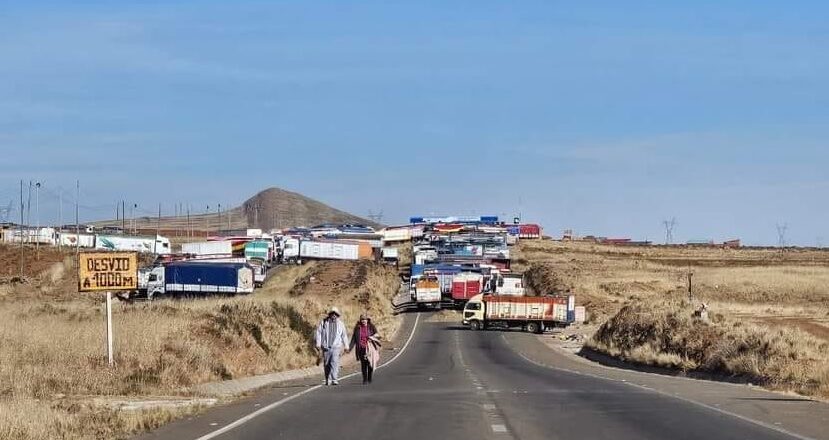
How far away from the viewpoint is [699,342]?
44.5 m

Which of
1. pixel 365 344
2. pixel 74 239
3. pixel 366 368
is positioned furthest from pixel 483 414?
pixel 74 239

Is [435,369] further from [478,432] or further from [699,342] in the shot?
[478,432]

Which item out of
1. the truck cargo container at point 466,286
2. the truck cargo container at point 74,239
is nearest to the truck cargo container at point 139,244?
the truck cargo container at point 74,239

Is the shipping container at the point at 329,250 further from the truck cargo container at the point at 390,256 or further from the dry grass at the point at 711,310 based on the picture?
the dry grass at the point at 711,310

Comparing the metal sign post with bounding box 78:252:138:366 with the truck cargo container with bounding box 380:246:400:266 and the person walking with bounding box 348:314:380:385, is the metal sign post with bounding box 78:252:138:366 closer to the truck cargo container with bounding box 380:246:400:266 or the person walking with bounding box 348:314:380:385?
the person walking with bounding box 348:314:380:385

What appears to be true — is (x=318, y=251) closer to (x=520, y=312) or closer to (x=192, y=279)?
(x=192, y=279)

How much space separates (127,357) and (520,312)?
56298mm

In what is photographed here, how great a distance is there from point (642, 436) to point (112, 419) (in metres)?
7.95

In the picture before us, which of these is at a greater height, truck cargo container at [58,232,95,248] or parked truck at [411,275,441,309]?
truck cargo container at [58,232,95,248]

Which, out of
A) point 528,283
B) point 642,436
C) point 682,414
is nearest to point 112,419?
point 642,436

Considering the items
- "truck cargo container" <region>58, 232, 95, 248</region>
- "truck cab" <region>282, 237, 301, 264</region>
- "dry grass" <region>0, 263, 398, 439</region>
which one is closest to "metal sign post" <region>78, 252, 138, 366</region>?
"dry grass" <region>0, 263, 398, 439</region>

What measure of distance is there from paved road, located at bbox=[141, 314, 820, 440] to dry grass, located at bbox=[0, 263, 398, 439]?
1.79m

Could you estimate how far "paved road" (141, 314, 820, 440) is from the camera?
1689 centimetres

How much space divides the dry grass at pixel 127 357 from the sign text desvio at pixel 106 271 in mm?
1564
